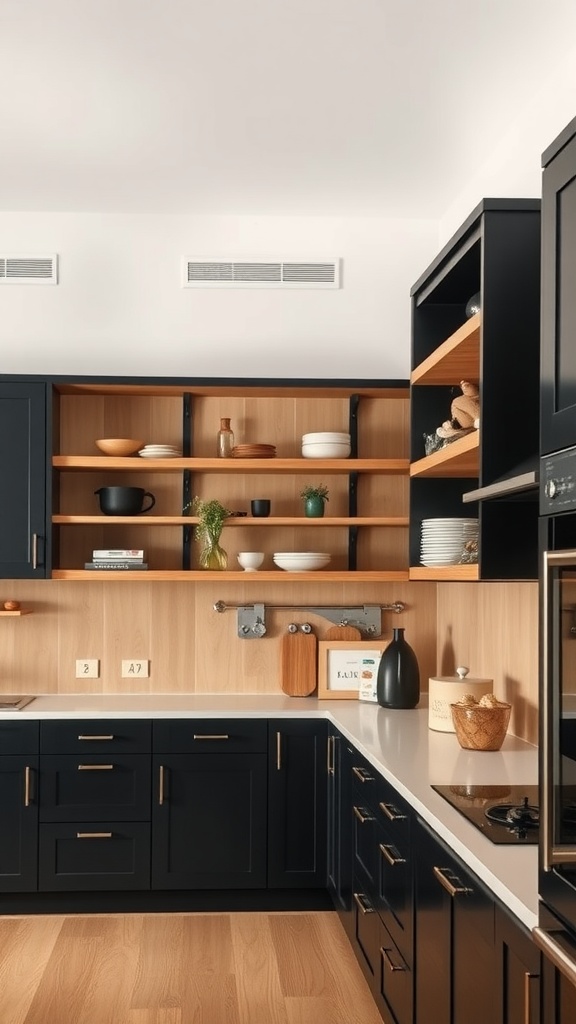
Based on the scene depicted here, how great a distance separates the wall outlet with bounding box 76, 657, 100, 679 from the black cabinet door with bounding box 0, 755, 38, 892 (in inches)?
22.9

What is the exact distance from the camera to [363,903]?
3504 mm

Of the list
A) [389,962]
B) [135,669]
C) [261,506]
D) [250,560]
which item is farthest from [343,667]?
[389,962]

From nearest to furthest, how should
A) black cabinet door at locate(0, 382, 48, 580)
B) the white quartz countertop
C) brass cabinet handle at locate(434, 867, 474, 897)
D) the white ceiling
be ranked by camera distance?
the white quartz countertop → brass cabinet handle at locate(434, 867, 474, 897) → the white ceiling → black cabinet door at locate(0, 382, 48, 580)

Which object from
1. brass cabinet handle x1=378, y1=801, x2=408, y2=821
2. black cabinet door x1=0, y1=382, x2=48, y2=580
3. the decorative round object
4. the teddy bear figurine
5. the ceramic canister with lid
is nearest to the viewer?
brass cabinet handle x1=378, y1=801, x2=408, y2=821

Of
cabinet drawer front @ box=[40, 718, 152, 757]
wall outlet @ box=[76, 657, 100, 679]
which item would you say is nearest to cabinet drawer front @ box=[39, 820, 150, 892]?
cabinet drawer front @ box=[40, 718, 152, 757]

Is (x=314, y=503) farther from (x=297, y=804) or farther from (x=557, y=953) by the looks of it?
(x=557, y=953)

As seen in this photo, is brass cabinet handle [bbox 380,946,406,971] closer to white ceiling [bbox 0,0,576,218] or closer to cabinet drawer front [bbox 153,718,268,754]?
cabinet drawer front [bbox 153,718,268,754]

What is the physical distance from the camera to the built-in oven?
62.7 inches

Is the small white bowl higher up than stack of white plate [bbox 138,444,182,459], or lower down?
lower down

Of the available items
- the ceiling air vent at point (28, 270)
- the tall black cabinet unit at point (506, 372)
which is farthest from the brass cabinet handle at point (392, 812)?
the ceiling air vent at point (28, 270)

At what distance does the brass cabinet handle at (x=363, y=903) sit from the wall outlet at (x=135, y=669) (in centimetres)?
153

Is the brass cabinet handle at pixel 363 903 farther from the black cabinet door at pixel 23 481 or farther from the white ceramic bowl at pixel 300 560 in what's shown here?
the black cabinet door at pixel 23 481

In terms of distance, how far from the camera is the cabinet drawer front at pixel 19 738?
425cm

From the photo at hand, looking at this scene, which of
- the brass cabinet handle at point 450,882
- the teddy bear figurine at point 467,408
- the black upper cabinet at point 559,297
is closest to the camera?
the black upper cabinet at point 559,297
